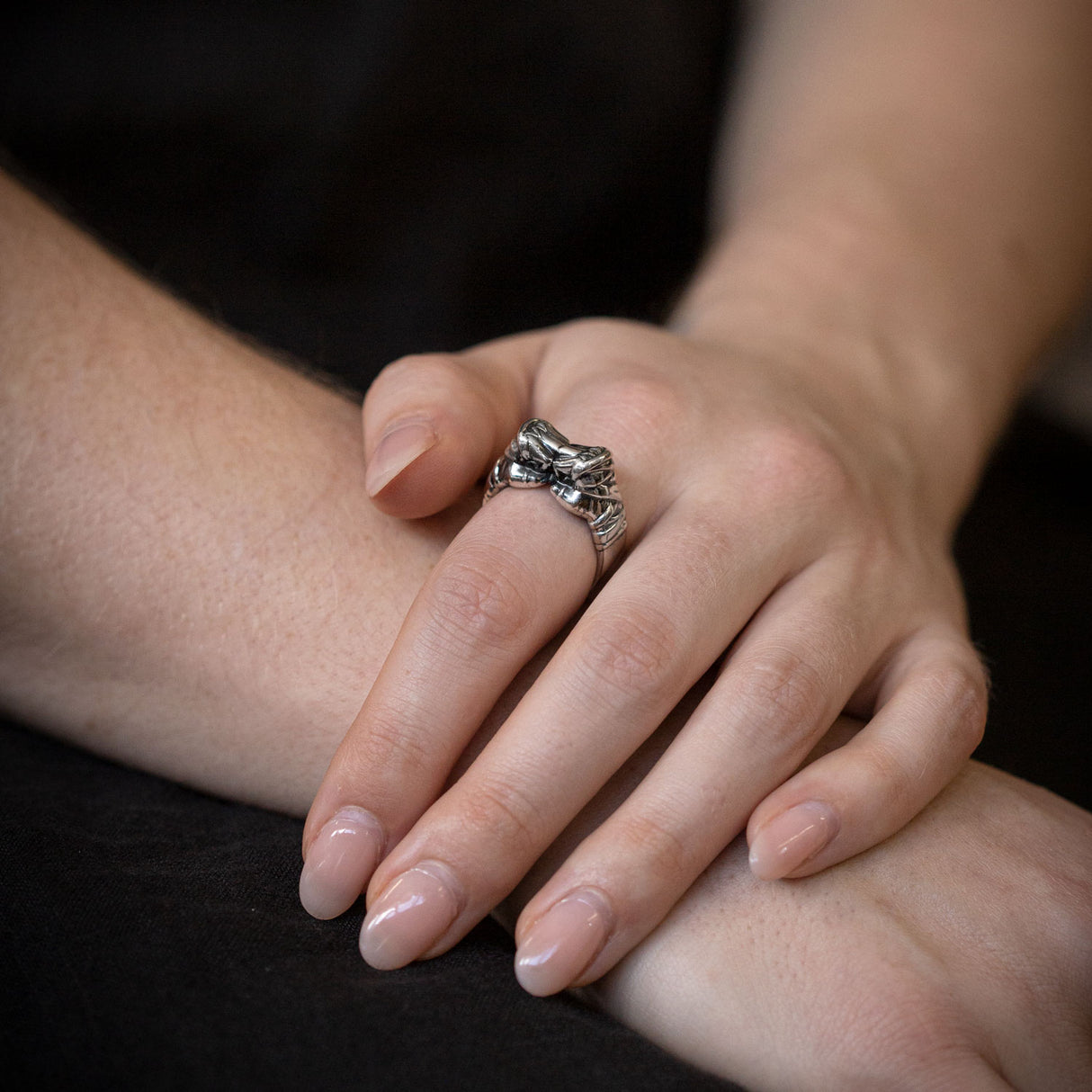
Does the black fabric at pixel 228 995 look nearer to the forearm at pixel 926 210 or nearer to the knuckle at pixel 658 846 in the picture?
the knuckle at pixel 658 846

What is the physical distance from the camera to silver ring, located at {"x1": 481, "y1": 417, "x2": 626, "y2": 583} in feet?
2.51

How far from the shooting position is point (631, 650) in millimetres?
736

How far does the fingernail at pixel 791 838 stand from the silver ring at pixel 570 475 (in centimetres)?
27

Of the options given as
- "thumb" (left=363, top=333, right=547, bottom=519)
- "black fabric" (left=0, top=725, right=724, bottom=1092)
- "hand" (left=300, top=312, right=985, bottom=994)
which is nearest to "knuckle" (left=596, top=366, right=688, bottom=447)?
"hand" (left=300, top=312, right=985, bottom=994)

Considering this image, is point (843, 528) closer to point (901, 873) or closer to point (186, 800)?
point (901, 873)

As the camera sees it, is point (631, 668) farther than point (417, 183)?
No

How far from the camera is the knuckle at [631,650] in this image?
2.39ft

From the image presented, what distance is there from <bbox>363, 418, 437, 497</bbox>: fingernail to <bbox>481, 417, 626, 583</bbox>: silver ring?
70 millimetres

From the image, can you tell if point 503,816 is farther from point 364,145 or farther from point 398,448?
point 364,145

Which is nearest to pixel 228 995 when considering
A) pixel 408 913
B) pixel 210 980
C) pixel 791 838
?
pixel 210 980

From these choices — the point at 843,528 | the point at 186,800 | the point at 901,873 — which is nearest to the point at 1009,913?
the point at 901,873

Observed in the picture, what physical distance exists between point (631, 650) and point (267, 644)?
35 cm

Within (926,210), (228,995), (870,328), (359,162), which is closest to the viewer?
(228,995)

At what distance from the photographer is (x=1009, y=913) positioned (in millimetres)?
742
